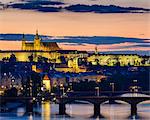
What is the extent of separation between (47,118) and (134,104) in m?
0.92

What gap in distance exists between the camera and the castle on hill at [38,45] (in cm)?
403

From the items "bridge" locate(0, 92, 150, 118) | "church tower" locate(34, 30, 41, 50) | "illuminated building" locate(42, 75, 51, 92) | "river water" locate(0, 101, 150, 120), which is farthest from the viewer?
"river water" locate(0, 101, 150, 120)

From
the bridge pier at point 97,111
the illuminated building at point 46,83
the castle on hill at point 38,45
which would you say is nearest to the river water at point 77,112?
the bridge pier at point 97,111

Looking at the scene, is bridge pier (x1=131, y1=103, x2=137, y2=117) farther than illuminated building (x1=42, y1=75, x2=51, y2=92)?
Yes

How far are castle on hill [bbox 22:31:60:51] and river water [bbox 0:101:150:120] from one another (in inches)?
47.2

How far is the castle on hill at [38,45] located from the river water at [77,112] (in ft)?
3.94

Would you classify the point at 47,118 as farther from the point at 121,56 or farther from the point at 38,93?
the point at 121,56

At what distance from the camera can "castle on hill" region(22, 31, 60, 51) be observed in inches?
159

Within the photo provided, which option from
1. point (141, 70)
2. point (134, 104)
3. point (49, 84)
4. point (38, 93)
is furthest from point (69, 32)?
point (134, 104)

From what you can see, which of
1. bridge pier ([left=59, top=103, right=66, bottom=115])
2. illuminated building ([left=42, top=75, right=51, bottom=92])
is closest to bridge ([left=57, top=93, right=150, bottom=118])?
bridge pier ([left=59, top=103, right=66, bottom=115])

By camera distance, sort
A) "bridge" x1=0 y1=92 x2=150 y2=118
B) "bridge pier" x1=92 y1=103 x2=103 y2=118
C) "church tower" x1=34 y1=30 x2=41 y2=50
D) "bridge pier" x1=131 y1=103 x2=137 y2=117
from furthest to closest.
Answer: "bridge pier" x1=131 y1=103 x2=137 y2=117 < "bridge pier" x1=92 y1=103 x2=103 y2=118 < "bridge" x1=0 y1=92 x2=150 y2=118 < "church tower" x1=34 y1=30 x2=41 y2=50

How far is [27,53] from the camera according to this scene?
4.21 metres

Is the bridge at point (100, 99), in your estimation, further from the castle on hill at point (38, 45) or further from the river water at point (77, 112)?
the castle on hill at point (38, 45)

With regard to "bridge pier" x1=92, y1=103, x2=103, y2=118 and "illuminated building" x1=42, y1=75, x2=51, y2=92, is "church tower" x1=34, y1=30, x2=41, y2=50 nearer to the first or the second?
"illuminated building" x1=42, y1=75, x2=51, y2=92
